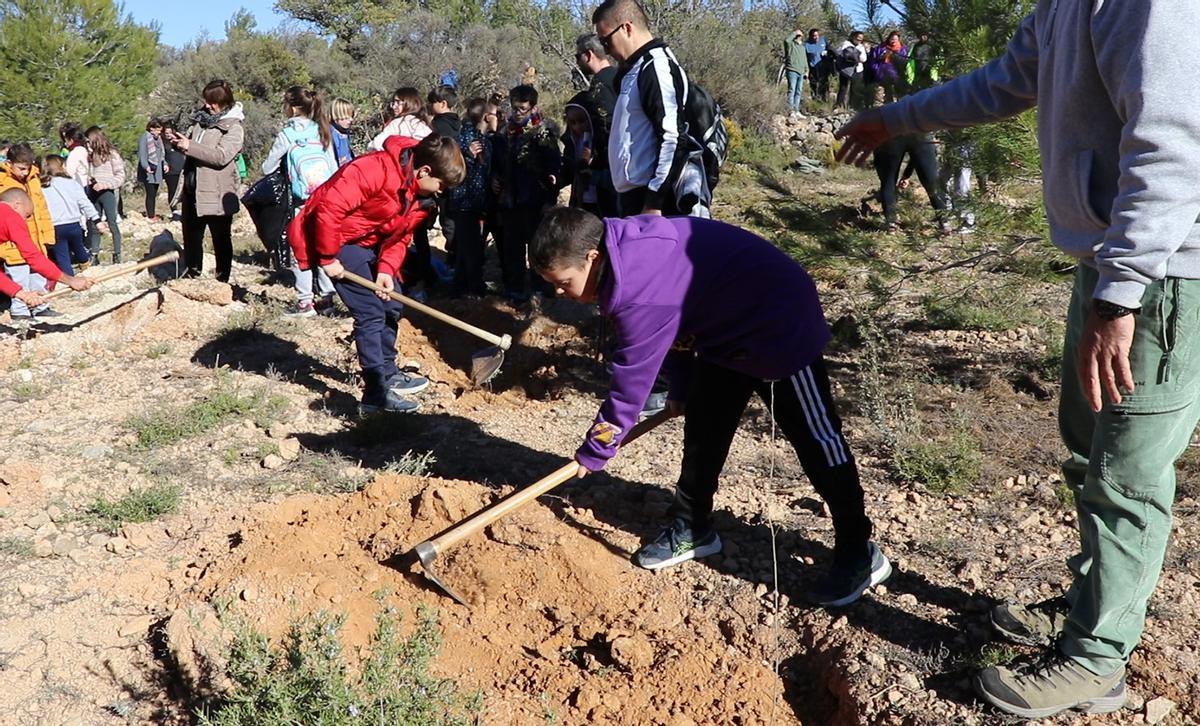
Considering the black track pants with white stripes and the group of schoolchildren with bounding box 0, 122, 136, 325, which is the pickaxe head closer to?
the black track pants with white stripes

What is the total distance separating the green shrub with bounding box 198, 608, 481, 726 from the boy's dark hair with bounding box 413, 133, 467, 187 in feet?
8.21

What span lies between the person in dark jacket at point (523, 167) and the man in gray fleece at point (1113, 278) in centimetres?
449

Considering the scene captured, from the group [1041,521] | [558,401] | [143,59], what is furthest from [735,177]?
[143,59]

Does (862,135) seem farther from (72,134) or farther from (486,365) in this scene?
(72,134)

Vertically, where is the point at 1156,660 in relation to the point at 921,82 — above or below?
below

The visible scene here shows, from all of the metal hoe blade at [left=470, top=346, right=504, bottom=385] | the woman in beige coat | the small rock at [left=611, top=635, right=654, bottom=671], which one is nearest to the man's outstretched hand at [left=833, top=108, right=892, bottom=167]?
the small rock at [left=611, top=635, right=654, bottom=671]

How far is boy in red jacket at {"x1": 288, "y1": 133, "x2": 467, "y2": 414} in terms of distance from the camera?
4.93 meters

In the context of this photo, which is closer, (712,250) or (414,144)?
(712,250)

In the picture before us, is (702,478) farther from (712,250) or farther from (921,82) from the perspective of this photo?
(921,82)

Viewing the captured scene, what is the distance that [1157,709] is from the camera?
2578mm

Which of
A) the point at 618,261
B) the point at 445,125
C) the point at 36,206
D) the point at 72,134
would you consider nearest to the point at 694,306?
the point at 618,261

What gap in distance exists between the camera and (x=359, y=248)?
206 inches

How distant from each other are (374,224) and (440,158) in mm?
609

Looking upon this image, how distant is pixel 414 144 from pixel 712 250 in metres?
2.65
